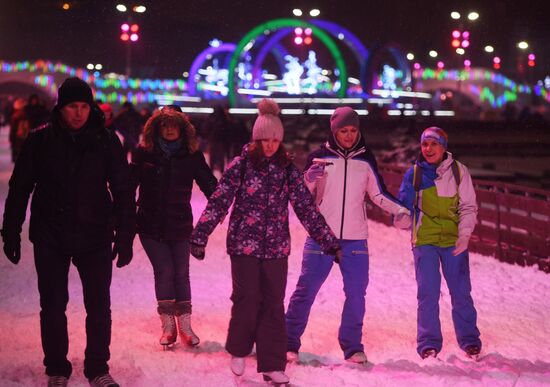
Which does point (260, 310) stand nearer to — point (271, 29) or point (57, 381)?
point (57, 381)

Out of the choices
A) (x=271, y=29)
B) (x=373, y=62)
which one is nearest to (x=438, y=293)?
(x=271, y=29)

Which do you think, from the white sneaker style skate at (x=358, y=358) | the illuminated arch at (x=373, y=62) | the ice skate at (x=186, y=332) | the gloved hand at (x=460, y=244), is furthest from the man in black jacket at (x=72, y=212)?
the illuminated arch at (x=373, y=62)

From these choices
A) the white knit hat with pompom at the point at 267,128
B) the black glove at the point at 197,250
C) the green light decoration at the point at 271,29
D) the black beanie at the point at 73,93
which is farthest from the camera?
the green light decoration at the point at 271,29

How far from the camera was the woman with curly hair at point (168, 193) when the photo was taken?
5.95 metres

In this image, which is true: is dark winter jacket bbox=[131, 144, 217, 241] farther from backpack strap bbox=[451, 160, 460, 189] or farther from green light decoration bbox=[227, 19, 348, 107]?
green light decoration bbox=[227, 19, 348, 107]

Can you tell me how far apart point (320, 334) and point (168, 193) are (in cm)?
168

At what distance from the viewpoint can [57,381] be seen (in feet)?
16.1

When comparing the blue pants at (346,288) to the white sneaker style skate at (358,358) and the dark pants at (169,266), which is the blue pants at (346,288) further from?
the dark pants at (169,266)

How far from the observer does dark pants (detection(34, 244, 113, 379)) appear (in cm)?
484

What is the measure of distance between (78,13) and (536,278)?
53756 millimetres

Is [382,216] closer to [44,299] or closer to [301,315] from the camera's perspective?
[301,315]

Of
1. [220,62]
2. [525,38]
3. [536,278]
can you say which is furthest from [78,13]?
[536,278]

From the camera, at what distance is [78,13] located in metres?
59.5

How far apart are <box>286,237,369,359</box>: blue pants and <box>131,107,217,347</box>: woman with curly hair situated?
2.35ft
